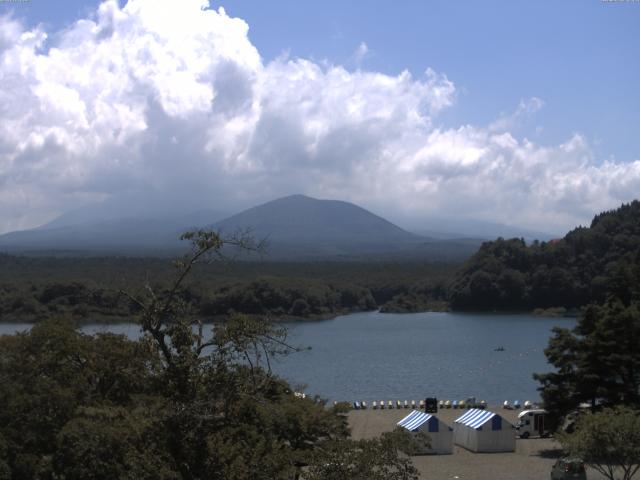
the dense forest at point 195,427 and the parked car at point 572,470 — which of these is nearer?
the dense forest at point 195,427

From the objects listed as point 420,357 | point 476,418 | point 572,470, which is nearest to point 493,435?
point 476,418

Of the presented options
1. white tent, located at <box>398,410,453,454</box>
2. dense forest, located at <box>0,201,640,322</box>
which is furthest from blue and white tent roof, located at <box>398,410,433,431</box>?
dense forest, located at <box>0,201,640,322</box>

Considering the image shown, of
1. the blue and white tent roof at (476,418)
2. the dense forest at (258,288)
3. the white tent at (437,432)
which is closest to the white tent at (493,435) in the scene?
the blue and white tent roof at (476,418)

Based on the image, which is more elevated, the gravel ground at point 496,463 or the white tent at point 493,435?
→ the white tent at point 493,435

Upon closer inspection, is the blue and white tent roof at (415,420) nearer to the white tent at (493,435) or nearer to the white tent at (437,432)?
the white tent at (437,432)

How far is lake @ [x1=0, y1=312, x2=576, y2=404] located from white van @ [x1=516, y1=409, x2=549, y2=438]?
4.84 metres

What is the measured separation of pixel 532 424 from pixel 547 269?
4454 cm

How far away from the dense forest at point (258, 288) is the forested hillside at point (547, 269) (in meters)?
3.95

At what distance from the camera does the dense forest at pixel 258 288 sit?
50562 mm

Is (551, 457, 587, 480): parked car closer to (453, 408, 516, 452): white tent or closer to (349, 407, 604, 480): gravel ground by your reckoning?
(349, 407, 604, 480): gravel ground

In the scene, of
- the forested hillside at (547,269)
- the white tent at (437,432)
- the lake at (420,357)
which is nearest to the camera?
the white tent at (437,432)

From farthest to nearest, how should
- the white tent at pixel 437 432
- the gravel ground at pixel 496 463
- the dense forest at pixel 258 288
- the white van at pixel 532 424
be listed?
the dense forest at pixel 258 288, the white van at pixel 532 424, the white tent at pixel 437 432, the gravel ground at pixel 496 463

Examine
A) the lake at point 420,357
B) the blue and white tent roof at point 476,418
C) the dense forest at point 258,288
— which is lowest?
the lake at point 420,357

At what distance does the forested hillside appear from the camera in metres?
59.6
